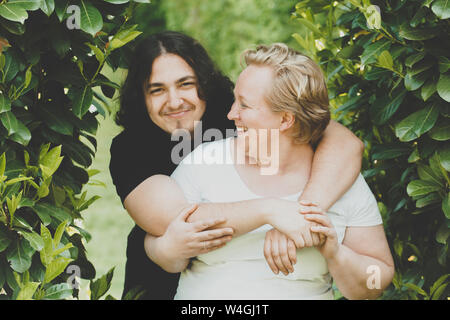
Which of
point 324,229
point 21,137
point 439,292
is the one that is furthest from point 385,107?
point 21,137

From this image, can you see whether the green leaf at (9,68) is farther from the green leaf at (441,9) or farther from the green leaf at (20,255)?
the green leaf at (441,9)

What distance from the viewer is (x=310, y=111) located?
2.60 metres

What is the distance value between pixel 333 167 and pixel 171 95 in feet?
3.12

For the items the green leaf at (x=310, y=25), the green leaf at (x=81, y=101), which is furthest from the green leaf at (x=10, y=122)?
the green leaf at (x=310, y=25)

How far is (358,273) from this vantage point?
8.06 feet

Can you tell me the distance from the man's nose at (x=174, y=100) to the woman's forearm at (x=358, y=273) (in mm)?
1134

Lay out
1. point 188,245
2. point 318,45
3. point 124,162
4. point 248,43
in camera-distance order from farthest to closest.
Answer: point 248,43 → point 318,45 → point 124,162 → point 188,245

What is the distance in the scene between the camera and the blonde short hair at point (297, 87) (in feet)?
8.27

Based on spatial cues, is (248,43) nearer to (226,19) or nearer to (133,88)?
(226,19)

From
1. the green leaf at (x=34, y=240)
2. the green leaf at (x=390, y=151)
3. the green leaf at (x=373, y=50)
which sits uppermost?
the green leaf at (x=373, y=50)

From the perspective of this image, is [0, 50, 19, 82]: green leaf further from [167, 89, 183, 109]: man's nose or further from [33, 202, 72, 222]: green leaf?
[167, 89, 183, 109]: man's nose
